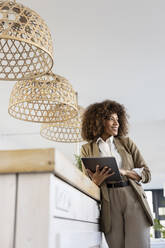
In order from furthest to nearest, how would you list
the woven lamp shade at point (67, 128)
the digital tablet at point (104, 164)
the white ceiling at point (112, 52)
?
1. the woven lamp shade at point (67, 128)
2. the white ceiling at point (112, 52)
3. the digital tablet at point (104, 164)

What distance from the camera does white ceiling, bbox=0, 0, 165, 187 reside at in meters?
2.67

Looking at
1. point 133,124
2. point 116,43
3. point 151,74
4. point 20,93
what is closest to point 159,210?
point 133,124

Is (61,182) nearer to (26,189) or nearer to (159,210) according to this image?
(26,189)

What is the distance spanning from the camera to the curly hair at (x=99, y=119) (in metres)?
2.04

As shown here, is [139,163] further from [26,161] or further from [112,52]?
[112,52]

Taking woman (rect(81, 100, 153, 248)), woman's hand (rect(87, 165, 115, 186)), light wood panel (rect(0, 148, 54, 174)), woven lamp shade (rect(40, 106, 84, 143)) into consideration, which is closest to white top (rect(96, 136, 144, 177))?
woman (rect(81, 100, 153, 248))

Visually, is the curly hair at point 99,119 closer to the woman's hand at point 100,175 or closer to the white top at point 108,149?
the white top at point 108,149

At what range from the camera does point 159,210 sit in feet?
33.4

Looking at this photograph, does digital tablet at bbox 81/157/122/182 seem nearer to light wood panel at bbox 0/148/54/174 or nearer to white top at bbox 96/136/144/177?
white top at bbox 96/136/144/177

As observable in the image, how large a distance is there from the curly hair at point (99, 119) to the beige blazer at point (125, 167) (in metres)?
0.10

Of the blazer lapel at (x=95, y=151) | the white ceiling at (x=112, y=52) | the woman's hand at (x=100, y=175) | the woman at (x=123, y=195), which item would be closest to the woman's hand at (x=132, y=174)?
the woman at (x=123, y=195)

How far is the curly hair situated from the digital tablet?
35cm

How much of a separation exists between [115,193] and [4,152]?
1.05m

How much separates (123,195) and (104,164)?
0.22 meters
